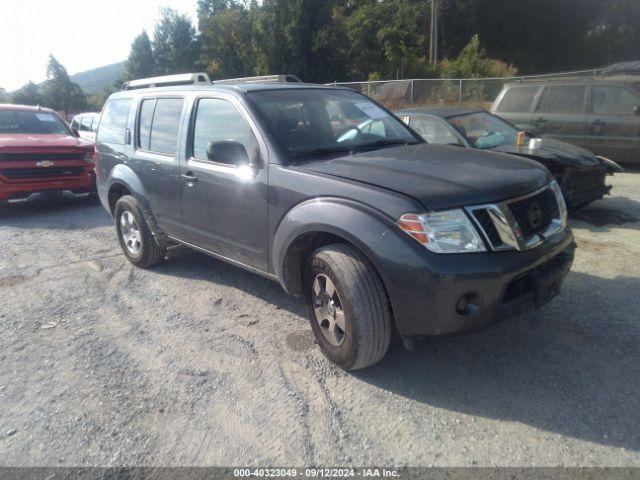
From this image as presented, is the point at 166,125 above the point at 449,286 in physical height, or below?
above

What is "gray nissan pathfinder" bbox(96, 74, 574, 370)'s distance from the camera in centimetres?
261

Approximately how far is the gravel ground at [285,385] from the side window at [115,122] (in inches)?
68.3

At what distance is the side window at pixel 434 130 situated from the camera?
6.18 meters

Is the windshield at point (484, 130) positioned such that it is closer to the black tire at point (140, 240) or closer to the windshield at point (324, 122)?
the windshield at point (324, 122)

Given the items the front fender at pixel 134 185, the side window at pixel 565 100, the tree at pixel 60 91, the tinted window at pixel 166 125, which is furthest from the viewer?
the tree at pixel 60 91

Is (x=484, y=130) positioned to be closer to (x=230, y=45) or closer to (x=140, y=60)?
(x=230, y=45)

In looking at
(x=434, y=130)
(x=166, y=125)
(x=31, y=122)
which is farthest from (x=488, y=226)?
(x=31, y=122)

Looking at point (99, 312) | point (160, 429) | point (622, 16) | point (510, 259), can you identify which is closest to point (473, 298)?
point (510, 259)

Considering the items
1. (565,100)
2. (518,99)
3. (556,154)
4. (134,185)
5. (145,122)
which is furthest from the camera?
(518,99)

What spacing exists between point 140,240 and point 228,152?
6.95ft

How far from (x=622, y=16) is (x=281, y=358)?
161 ft

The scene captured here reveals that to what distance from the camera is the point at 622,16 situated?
40.1m

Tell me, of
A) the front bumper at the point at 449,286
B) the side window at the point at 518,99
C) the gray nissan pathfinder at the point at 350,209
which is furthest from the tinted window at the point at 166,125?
the side window at the point at 518,99

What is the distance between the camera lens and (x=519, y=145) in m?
6.27
